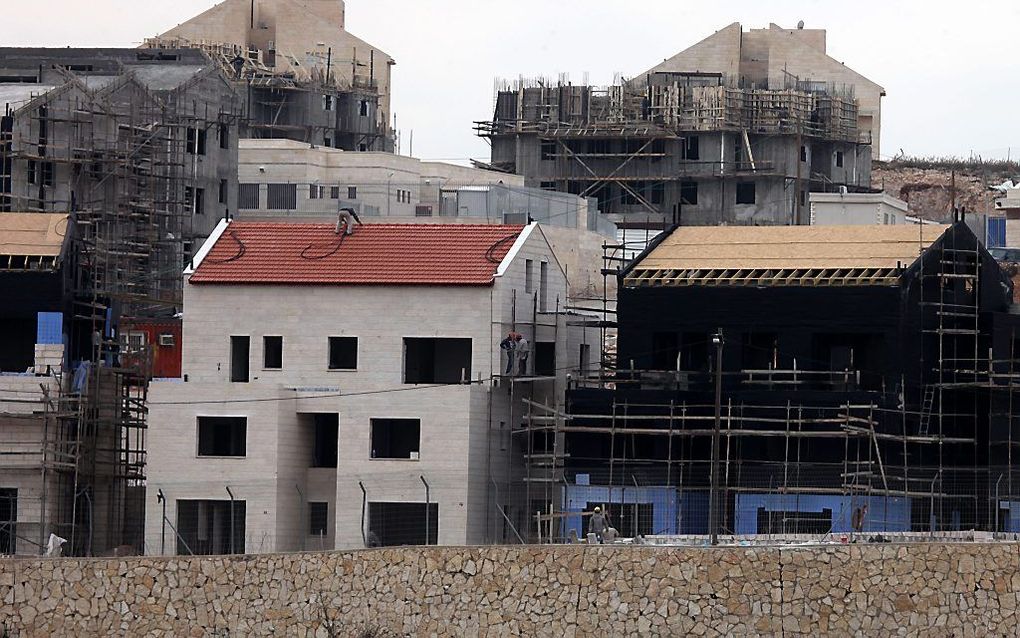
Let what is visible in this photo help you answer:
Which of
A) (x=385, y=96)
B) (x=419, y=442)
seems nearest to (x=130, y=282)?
(x=419, y=442)

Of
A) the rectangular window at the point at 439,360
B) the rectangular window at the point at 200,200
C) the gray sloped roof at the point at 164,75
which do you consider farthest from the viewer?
the rectangular window at the point at 200,200

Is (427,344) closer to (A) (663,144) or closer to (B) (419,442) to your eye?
(B) (419,442)

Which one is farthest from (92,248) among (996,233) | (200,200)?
(996,233)

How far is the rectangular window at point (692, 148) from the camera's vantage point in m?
141

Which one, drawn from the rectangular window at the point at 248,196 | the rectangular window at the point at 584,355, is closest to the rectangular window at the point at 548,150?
the rectangular window at the point at 248,196

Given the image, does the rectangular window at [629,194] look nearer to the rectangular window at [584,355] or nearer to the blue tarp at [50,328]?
the rectangular window at [584,355]

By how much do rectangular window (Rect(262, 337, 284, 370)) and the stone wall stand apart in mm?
11952

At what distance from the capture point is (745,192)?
140375 millimetres

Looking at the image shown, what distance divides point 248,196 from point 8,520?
155 feet

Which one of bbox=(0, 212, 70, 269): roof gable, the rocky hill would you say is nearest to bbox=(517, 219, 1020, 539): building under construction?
bbox=(0, 212, 70, 269): roof gable

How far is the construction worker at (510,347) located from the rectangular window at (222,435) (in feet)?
24.7

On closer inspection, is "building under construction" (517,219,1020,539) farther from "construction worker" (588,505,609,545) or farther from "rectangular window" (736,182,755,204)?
"rectangular window" (736,182,755,204)

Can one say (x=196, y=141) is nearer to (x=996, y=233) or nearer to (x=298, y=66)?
(x=996, y=233)

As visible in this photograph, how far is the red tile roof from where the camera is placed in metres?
78.6
